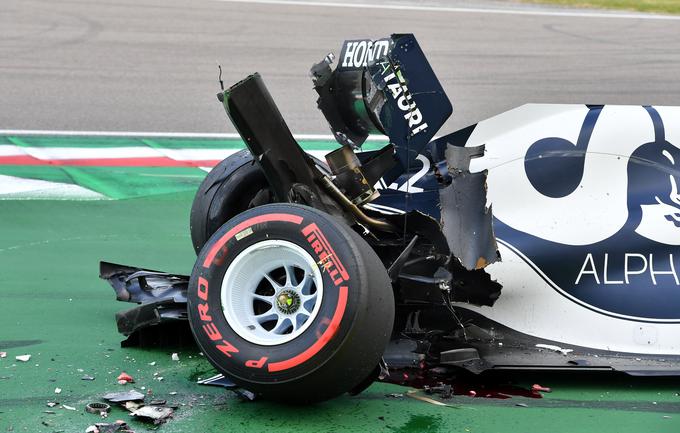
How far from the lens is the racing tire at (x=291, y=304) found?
13.6 ft

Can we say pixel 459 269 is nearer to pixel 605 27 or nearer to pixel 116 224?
pixel 116 224

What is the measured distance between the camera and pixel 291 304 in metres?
4.39

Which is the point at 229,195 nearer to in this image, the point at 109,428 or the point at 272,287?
the point at 272,287

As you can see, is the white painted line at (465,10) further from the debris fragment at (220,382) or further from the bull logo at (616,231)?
the debris fragment at (220,382)

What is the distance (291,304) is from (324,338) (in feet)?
1.00

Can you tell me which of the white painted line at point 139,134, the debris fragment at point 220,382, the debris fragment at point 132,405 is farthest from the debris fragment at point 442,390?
the white painted line at point 139,134

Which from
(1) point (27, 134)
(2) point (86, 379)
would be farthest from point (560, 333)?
(1) point (27, 134)

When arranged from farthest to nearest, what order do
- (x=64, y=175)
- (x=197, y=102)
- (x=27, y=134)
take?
(x=197, y=102) → (x=27, y=134) → (x=64, y=175)

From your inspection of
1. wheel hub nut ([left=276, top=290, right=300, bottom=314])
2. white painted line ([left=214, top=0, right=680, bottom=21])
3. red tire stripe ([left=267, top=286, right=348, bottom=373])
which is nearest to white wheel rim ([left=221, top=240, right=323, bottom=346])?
wheel hub nut ([left=276, top=290, right=300, bottom=314])

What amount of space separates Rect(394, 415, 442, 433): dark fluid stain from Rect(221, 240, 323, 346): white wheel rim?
0.58 metres

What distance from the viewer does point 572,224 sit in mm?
5090

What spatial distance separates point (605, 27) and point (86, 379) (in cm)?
1423

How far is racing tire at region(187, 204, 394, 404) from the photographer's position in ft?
13.6

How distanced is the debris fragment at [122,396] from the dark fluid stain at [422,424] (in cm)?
108
